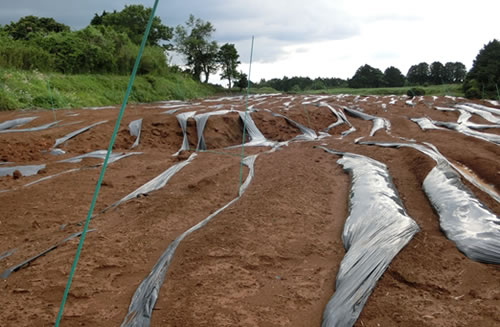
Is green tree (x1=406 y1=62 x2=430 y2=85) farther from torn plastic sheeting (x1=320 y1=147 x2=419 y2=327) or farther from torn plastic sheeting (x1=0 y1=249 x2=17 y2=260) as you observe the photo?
torn plastic sheeting (x1=0 y1=249 x2=17 y2=260)

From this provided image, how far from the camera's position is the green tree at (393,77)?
32553mm

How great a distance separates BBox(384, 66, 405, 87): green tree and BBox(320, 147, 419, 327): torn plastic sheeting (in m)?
32.2

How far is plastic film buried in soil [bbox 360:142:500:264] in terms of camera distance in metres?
2.16

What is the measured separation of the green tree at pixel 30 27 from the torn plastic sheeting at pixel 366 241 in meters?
16.2

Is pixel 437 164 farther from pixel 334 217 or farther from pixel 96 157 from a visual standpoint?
pixel 96 157

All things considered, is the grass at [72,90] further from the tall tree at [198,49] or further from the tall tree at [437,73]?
the tall tree at [437,73]

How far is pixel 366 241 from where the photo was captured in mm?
2314

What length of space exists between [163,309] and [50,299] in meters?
0.66

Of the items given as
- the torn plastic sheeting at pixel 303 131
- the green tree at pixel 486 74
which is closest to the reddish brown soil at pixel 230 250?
the torn plastic sheeting at pixel 303 131

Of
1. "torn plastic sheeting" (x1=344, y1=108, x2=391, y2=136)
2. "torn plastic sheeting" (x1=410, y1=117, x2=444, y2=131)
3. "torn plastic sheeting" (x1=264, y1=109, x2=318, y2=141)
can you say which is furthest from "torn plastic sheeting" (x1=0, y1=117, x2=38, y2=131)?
"torn plastic sheeting" (x1=410, y1=117, x2=444, y2=131)

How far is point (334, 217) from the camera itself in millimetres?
2977

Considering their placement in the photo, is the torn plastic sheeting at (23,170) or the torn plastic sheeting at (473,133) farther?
the torn plastic sheeting at (473,133)

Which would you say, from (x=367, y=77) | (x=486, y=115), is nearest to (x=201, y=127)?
(x=486, y=115)

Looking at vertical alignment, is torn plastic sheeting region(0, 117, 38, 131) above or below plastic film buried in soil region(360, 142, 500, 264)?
above
